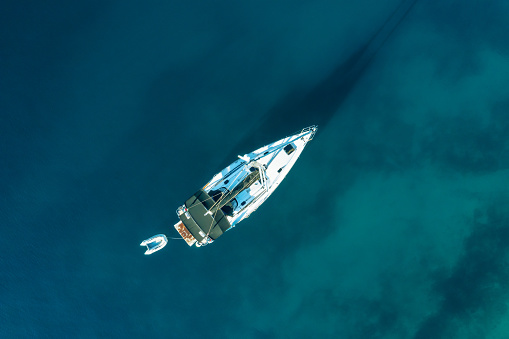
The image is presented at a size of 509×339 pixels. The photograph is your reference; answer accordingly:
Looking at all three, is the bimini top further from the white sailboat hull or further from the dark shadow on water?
the dark shadow on water

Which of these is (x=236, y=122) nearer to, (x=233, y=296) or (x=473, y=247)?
(x=233, y=296)

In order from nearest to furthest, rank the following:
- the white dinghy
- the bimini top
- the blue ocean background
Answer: the bimini top < the white dinghy < the blue ocean background

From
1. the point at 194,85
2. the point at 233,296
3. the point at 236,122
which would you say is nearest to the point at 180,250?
the point at 233,296

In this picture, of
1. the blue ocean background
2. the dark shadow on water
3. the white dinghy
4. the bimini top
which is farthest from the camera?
the dark shadow on water

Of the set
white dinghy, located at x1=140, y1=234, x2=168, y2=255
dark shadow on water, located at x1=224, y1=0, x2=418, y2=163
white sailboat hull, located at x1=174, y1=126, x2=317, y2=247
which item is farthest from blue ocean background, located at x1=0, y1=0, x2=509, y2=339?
white sailboat hull, located at x1=174, y1=126, x2=317, y2=247

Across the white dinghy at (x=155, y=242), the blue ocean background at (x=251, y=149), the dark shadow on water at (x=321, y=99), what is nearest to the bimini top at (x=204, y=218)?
the blue ocean background at (x=251, y=149)

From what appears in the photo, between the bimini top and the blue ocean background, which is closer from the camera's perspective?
the bimini top

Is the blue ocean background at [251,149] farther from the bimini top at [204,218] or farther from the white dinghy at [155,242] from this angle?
the bimini top at [204,218]
